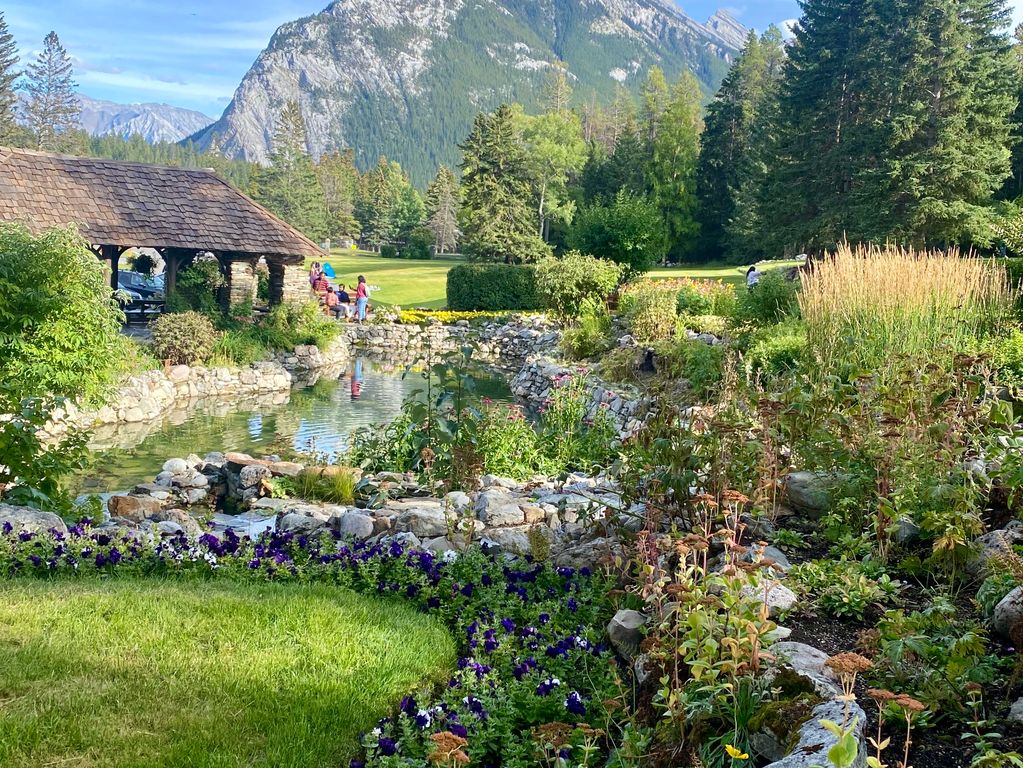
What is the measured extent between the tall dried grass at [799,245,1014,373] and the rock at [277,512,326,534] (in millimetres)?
3782

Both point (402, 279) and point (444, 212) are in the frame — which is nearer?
point (402, 279)

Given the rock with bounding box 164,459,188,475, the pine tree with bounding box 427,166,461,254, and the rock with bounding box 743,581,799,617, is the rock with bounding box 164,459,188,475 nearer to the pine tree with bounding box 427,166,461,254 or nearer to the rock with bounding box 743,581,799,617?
the rock with bounding box 743,581,799,617

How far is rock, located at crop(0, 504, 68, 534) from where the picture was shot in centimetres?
461

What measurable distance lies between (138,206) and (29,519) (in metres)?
14.9

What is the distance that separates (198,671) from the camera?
3072mm

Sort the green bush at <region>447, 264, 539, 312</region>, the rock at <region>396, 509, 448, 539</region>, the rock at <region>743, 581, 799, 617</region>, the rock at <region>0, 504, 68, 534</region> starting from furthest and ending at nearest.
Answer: the green bush at <region>447, 264, 539, 312</region> → the rock at <region>396, 509, 448, 539</region> → the rock at <region>0, 504, 68, 534</region> → the rock at <region>743, 581, 799, 617</region>

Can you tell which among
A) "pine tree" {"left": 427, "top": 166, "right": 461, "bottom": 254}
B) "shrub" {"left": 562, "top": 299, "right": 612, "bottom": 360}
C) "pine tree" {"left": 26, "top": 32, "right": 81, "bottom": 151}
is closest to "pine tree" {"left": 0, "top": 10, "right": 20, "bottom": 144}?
"pine tree" {"left": 26, "top": 32, "right": 81, "bottom": 151}

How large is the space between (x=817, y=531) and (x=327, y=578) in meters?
2.51

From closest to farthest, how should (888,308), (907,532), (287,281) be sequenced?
(907,532) → (888,308) → (287,281)

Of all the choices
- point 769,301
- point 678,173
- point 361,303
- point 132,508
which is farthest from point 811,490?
point 678,173

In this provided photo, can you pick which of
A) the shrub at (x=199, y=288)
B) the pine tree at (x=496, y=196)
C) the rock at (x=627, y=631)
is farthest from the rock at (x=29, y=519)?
the pine tree at (x=496, y=196)

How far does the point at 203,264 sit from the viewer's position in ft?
63.4

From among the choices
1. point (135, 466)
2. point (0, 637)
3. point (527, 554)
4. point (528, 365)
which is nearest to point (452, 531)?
point (527, 554)

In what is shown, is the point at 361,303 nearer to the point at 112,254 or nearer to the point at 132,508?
the point at 112,254
